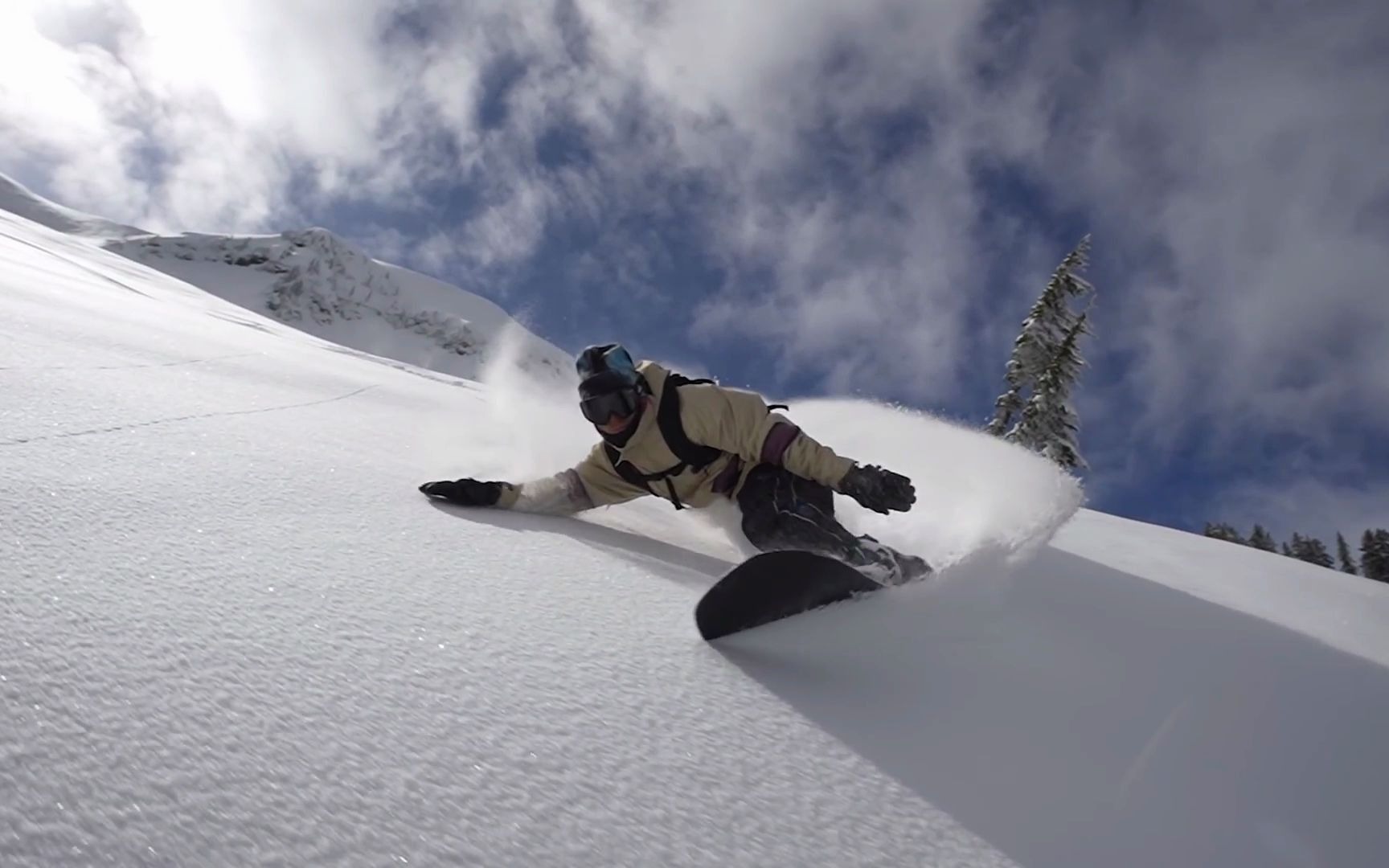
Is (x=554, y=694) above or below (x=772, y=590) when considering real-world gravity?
below

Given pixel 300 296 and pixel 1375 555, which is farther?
pixel 300 296

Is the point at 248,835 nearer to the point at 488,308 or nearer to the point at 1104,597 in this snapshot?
the point at 1104,597

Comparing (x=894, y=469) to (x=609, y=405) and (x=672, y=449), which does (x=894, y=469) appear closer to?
(x=672, y=449)

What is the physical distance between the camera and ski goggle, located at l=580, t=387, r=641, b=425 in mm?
3149

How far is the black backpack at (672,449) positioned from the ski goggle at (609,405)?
0.18 meters

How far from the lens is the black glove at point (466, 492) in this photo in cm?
293

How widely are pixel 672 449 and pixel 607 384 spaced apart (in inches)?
18.0

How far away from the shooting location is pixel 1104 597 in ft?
9.36

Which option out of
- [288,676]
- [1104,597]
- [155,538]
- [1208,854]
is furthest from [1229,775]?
[155,538]

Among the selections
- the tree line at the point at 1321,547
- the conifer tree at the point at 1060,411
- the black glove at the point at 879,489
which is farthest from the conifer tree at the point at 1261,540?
the black glove at the point at 879,489

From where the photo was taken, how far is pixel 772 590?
1909mm

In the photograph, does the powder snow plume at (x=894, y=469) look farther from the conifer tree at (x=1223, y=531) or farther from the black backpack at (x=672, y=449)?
the conifer tree at (x=1223, y=531)

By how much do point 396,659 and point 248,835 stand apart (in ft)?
1.74

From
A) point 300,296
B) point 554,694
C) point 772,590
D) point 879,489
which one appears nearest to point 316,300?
point 300,296
